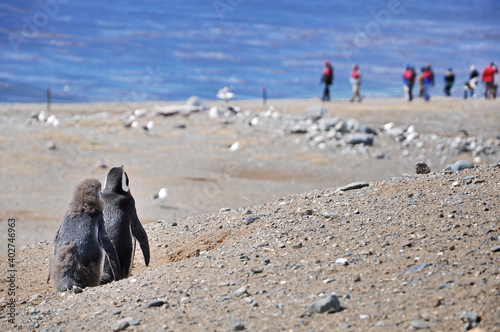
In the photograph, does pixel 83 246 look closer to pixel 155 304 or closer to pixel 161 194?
pixel 155 304

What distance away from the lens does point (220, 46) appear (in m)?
36.8

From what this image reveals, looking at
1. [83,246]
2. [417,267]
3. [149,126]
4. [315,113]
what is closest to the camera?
[417,267]

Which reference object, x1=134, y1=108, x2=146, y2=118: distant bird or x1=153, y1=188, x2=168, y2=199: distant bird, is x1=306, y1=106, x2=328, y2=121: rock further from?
x1=153, y1=188, x2=168, y2=199: distant bird

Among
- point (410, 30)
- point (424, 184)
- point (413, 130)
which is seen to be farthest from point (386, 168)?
point (410, 30)

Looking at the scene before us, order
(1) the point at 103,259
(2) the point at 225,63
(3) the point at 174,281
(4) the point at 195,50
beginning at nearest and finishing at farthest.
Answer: (3) the point at 174,281 → (1) the point at 103,259 → (2) the point at 225,63 → (4) the point at 195,50

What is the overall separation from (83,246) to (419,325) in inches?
111

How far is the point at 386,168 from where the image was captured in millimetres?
14188

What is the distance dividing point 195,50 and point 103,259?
99.2 ft

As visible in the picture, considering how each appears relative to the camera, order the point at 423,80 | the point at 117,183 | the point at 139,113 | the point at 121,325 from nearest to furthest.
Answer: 1. the point at 121,325
2. the point at 117,183
3. the point at 139,113
4. the point at 423,80

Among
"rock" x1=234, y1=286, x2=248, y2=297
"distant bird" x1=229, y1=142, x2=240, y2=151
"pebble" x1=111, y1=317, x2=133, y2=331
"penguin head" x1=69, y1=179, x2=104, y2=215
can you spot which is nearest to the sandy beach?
"distant bird" x1=229, y1=142, x2=240, y2=151

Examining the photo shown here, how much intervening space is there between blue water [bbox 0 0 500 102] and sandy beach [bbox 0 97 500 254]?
19.0 ft

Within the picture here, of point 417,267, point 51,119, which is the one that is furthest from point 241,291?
point 51,119

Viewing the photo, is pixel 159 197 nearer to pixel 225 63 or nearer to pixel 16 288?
pixel 16 288

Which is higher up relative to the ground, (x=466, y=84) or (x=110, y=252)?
(x=466, y=84)
